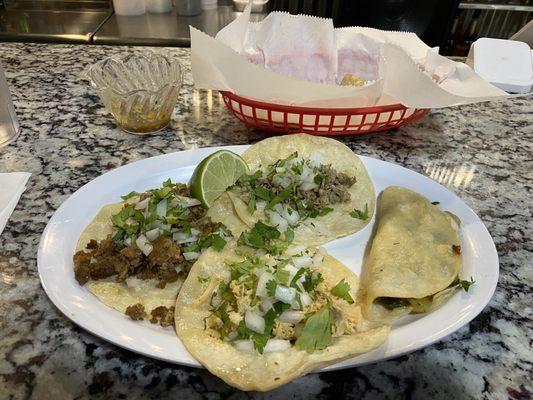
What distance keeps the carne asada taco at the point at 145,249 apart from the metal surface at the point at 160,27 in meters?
2.23

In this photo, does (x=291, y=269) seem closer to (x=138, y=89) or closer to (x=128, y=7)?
(x=138, y=89)

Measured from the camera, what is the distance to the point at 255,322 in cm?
100

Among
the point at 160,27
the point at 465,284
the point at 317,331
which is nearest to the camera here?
the point at 317,331

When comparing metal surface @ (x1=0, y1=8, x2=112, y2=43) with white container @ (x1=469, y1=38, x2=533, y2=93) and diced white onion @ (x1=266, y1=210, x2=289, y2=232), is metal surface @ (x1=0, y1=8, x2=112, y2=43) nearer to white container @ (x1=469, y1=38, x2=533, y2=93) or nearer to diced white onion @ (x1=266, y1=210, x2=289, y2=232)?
A: diced white onion @ (x1=266, y1=210, x2=289, y2=232)

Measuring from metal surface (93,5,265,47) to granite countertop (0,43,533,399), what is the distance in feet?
2.07

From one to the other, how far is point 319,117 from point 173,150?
1.91 ft

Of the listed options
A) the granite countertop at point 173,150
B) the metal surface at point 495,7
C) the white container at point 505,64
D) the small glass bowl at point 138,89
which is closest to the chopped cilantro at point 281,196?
the granite countertop at point 173,150

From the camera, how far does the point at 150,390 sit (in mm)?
914

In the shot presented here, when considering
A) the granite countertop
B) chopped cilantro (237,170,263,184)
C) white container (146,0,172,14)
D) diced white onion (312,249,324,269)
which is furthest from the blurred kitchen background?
diced white onion (312,249,324,269)


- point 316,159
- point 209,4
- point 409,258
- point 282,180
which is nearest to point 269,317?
point 409,258

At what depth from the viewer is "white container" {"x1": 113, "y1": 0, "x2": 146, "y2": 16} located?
358cm

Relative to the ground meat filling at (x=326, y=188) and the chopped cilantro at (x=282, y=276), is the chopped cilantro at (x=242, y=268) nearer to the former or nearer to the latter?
the chopped cilantro at (x=282, y=276)

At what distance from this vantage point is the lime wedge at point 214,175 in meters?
1.37

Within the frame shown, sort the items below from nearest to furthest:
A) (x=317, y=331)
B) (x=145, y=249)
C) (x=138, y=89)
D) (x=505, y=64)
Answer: (x=317, y=331) < (x=145, y=249) < (x=138, y=89) < (x=505, y=64)
